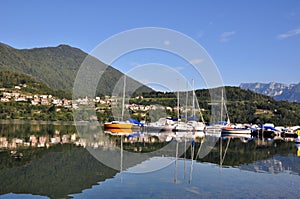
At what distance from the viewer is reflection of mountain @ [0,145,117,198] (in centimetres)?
1437

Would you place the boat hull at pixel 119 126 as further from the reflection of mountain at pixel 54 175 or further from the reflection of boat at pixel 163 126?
the reflection of mountain at pixel 54 175

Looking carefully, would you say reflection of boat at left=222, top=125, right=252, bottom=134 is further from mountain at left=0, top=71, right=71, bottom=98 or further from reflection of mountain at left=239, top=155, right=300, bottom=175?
mountain at left=0, top=71, right=71, bottom=98

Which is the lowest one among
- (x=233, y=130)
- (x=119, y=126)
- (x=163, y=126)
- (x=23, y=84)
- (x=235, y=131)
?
(x=235, y=131)

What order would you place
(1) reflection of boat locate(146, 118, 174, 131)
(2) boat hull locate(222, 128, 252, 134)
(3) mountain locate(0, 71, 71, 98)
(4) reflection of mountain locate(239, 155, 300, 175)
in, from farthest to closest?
(3) mountain locate(0, 71, 71, 98)
(2) boat hull locate(222, 128, 252, 134)
(1) reflection of boat locate(146, 118, 174, 131)
(4) reflection of mountain locate(239, 155, 300, 175)

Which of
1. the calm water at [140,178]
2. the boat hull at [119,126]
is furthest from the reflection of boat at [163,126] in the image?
the calm water at [140,178]

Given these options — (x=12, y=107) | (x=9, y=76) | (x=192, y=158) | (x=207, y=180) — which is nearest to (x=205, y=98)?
(x=12, y=107)

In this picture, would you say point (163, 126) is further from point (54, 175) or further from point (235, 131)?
point (54, 175)

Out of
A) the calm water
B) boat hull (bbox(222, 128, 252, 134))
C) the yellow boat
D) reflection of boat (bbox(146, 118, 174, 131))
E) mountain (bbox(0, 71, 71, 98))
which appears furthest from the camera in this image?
mountain (bbox(0, 71, 71, 98))

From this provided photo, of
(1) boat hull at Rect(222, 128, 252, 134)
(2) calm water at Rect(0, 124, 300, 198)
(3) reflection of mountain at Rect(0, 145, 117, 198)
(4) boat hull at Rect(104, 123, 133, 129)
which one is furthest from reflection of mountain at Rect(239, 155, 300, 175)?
(1) boat hull at Rect(222, 128, 252, 134)

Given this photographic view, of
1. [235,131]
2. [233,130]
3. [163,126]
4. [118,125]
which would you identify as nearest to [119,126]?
[118,125]

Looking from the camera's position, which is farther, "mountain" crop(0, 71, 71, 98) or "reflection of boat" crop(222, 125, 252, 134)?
"mountain" crop(0, 71, 71, 98)

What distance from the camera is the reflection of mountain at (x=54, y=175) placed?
1437cm

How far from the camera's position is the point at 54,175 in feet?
58.1

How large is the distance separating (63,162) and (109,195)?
9.42 metres
